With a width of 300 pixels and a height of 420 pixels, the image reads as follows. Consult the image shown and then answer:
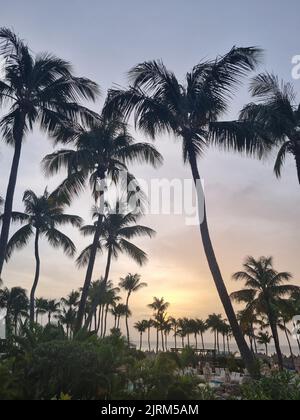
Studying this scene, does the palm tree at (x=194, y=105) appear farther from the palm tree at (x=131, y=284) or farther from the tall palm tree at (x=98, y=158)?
the palm tree at (x=131, y=284)

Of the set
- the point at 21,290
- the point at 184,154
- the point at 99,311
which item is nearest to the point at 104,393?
the point at 184,154

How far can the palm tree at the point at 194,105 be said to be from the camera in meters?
13.6

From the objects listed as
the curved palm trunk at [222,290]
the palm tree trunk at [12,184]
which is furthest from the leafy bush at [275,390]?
the palm tree trunk at [12,184]

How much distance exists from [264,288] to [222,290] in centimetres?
2500

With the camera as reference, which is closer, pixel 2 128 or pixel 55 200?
pixel 2 128

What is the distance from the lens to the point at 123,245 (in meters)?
28.0

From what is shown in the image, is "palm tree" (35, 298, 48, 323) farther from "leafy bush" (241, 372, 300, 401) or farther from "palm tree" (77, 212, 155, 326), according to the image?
"leafy bush" (241, 372, 300, 401)

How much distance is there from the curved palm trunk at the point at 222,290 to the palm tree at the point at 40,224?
702 inches

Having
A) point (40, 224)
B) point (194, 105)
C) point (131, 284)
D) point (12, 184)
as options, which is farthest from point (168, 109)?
point (131, 284)

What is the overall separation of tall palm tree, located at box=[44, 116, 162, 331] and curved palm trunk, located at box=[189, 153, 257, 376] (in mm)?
6437

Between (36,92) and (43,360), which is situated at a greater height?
(36,92)
